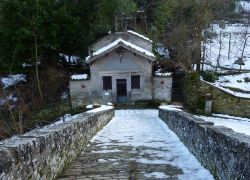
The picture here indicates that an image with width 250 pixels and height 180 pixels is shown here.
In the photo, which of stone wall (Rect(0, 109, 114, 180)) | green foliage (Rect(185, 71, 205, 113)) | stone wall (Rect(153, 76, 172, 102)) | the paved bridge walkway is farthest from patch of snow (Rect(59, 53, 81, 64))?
stone wall (Rect(0, 109, 114, 180))

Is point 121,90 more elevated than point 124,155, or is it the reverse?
point 121,90

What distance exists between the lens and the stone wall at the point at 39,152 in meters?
4.06

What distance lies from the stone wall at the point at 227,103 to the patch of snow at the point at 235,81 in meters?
4.94

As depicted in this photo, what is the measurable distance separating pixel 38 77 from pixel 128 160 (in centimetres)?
2597

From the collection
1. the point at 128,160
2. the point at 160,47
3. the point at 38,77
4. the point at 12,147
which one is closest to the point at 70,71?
the point at 38,77

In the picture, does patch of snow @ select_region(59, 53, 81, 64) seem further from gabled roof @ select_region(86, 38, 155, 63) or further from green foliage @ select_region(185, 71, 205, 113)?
green foliage @ select_region(185, 71, 205, 113)

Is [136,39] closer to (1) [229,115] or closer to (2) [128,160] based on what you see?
(1) [229,115]

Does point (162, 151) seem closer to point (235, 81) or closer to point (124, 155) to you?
point (124, 155)

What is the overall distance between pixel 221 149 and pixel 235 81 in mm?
28507

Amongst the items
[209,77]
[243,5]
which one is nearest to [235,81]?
[209,77]

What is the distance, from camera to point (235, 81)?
32531 millimetres

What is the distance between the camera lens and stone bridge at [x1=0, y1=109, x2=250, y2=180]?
4461mm

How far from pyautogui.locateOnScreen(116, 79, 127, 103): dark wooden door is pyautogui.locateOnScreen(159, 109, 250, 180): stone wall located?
20480mm

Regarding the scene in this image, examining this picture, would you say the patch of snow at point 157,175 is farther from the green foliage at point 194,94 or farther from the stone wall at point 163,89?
the stone wall at point 163,89
